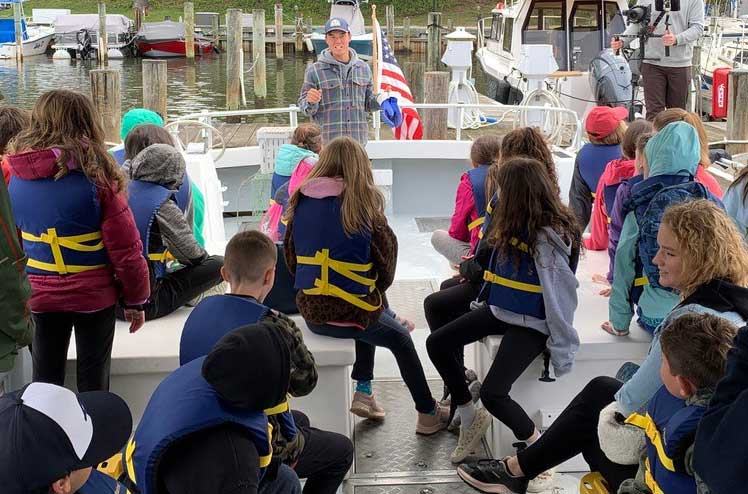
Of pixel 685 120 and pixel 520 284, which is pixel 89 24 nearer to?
pixel 685 120

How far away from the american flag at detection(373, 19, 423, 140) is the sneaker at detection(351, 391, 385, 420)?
5.49 m

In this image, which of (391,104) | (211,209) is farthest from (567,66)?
A: (211,209)

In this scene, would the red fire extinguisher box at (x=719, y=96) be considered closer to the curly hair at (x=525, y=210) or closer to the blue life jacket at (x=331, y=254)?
the curly hair at (x=525, y=210)

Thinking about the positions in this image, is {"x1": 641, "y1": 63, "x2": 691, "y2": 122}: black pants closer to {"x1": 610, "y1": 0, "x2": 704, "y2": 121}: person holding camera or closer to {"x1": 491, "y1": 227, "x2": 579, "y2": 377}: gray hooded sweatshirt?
{"x1": 610, "y1": 0, "x2": 704, "y2": 121}: person holding camera

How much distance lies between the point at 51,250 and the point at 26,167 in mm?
318

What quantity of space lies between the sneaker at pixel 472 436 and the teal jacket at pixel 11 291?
6.01 ft

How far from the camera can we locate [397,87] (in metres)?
9.88

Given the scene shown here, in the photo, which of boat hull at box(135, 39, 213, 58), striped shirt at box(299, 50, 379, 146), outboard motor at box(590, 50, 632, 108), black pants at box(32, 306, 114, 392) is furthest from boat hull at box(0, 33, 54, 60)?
black pants at box(32, 306, 114, 392)

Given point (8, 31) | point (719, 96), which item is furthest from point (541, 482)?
point (8, 31)

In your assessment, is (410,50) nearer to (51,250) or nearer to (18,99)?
(18,99)

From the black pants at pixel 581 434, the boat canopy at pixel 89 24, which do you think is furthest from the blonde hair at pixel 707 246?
the boat canopy at pixel 89 24

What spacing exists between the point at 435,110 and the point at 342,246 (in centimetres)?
580

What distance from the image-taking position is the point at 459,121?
28.2ft

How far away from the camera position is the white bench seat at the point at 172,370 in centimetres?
372
